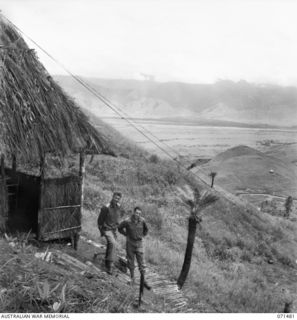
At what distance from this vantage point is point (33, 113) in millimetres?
7816

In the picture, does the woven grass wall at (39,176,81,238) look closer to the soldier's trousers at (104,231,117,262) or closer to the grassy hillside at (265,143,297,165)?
the soldier's trousers at (104,231,117,262)

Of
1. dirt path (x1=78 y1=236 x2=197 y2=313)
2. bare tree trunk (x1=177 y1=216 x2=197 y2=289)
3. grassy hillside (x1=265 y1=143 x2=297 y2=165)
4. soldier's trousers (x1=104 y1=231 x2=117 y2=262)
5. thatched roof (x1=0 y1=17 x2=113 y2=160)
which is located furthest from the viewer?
grassy hillside (x1=265 y1=143 x2=297 y2=165)

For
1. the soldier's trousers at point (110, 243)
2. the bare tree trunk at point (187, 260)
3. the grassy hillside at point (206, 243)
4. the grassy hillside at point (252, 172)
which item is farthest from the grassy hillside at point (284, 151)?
the soldier's trousers at point (110, 243)

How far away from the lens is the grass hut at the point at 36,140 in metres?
7.54

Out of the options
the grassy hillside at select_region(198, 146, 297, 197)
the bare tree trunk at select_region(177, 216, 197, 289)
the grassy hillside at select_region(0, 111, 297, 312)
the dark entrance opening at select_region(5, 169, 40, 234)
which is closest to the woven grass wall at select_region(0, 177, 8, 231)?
the dark entrance opening at select_region(5, 169, 40, 234)

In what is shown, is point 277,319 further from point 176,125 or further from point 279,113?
point 279,113

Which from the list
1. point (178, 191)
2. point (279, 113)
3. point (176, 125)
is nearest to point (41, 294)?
point (178, 191)

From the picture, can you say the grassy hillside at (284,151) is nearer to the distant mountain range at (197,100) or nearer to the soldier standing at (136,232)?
the distant mountain range at (197,100)

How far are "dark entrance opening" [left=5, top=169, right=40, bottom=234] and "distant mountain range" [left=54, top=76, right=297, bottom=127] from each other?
350 ft

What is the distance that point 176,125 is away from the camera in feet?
371

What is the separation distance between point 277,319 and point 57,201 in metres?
4.47

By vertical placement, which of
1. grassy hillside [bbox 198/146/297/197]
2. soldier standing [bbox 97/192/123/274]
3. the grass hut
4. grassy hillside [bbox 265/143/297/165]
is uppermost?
the grass hut

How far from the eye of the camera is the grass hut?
7535 mm

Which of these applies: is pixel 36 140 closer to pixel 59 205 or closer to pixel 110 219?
pixel 59 205
